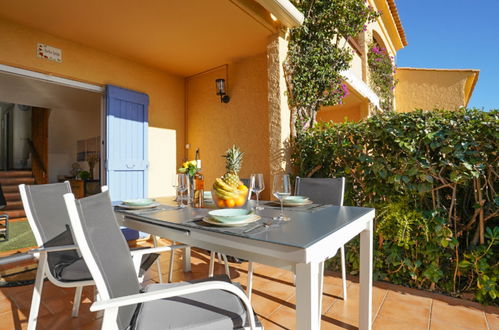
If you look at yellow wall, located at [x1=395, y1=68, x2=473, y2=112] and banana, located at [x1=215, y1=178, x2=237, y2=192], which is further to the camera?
yellow wall, located at [x1=395, y1=68, x2=473, y2=112]

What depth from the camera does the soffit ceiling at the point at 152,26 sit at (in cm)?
296

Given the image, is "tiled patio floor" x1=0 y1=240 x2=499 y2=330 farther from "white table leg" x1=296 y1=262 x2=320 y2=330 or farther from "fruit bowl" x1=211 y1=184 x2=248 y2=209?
"white table leg" x1=296 y1=262 x2=320 y2=330

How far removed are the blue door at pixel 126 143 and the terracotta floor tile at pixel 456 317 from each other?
3.85 meters

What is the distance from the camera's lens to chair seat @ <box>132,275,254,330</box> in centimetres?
105

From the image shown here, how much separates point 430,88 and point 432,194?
21.1 feet

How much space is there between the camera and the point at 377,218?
2658 millimetres

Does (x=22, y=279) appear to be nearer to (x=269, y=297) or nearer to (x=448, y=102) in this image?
(x=269, y=297)

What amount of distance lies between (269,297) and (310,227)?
1320 millimetres

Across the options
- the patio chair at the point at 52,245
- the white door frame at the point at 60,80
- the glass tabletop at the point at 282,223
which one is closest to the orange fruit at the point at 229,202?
the glass tabletop at the point at 282,223

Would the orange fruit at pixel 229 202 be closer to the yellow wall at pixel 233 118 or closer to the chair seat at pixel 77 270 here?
the chair seat at pixel 77 270

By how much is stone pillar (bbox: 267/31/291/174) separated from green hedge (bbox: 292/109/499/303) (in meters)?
0.86

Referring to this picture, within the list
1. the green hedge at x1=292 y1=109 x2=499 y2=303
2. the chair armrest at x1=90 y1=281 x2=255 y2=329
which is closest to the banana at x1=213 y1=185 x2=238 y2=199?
the chair armrest at x1=90 y1=281 x2=255 y2=329

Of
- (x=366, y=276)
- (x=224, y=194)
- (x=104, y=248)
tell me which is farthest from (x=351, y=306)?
(x=104, y=248)

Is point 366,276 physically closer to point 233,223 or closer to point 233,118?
point 233,223
